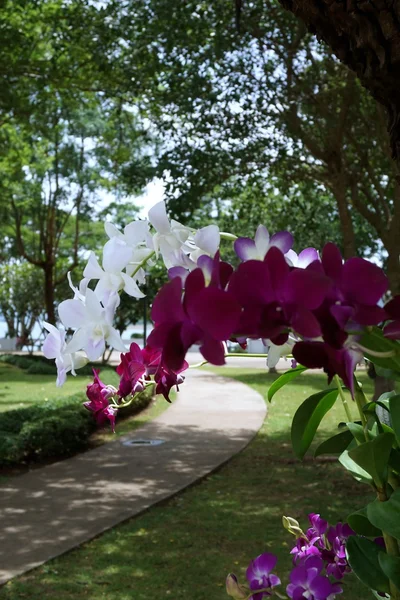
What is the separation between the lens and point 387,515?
0.96 meters

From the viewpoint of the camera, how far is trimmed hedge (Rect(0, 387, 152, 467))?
8.09m

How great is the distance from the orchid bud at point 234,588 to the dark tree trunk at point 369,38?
948mm

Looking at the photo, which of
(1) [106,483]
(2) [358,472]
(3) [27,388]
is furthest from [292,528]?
(3) [27,388]

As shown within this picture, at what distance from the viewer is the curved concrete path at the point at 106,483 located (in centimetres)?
532

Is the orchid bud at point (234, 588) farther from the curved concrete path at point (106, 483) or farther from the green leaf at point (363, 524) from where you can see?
the curved concrete path at point (106, 483)

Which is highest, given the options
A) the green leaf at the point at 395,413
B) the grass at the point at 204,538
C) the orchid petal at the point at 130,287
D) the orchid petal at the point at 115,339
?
the orchid petal at the point at 130,287

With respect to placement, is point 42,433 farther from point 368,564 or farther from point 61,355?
Answer: point 61,355

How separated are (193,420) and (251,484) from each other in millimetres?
4405

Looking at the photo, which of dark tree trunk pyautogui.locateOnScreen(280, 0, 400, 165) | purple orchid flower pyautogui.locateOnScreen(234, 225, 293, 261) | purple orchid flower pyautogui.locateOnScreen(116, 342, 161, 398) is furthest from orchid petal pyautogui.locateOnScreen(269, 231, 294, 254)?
dark tree trunk pyautogui.locateOnScreen(280, 0, 400, 165)

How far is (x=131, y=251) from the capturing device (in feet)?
2.73

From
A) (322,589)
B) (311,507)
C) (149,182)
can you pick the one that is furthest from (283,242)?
(149,182)

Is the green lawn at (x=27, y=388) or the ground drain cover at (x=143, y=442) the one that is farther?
the green lawn at (x=27, y=388)

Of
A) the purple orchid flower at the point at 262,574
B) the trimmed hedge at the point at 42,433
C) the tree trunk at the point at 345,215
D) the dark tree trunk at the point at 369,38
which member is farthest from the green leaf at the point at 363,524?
the tree trunk at the point at 345,215

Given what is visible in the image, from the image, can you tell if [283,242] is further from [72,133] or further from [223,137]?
[72,133]
